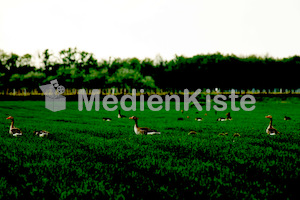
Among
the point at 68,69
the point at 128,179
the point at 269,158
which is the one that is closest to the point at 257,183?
the point at 269,158

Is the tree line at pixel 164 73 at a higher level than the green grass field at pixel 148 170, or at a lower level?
higher

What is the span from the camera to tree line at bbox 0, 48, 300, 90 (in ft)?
232

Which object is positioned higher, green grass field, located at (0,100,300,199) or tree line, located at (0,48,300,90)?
tree line, located at (0,48,300,90)

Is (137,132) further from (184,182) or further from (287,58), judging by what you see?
(287,58)

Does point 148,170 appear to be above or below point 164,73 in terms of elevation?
below

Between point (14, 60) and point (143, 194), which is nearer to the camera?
point (143, 194)

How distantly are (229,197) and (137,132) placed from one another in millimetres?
8205

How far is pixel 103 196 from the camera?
576 centimetres

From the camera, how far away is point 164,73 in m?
87.8

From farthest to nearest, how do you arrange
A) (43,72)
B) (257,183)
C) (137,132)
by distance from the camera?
1. (43,72)
2. (137,132)
3. (257,183)

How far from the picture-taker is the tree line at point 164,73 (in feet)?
232

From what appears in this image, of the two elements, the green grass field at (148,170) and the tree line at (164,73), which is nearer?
the green grass field at (148,170)

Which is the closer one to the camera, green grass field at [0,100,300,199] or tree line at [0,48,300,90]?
green grass field at [0,100,300,199]

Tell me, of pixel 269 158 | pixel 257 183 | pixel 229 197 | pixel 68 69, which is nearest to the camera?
pixel 229 197
